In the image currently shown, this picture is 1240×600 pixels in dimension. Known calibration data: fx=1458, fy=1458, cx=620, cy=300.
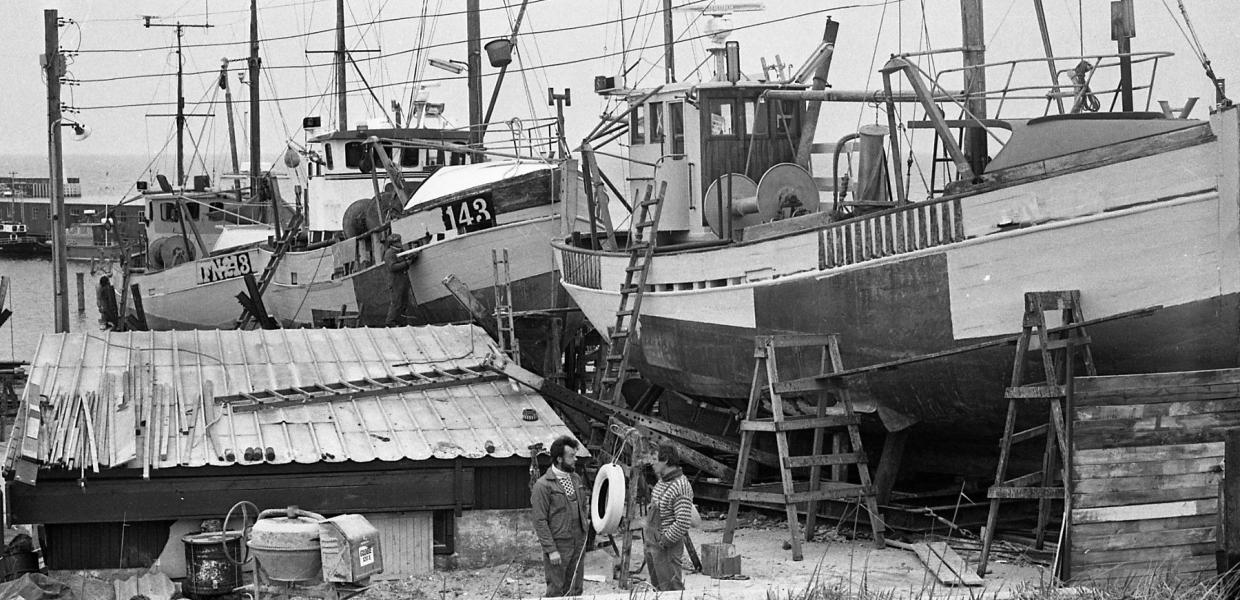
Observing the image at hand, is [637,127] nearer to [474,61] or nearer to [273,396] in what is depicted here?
[273,396]

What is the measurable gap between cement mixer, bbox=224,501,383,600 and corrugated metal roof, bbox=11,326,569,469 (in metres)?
2.20

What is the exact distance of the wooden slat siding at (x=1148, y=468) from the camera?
1059 centimetres

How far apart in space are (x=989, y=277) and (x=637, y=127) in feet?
25.8

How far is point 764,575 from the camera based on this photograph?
12391 millimetres

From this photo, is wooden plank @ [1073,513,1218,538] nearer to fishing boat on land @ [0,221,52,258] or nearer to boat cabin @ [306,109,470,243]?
boat cabin @ [306,109,470,243]

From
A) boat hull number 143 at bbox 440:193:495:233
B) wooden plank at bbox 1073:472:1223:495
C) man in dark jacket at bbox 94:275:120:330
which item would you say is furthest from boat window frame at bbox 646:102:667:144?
man in dark jacket at bbox 94:275:120:330

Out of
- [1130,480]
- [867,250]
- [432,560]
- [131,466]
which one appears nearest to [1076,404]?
[1130,480]

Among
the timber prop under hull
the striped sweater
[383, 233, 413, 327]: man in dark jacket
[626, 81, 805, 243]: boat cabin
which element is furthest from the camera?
[383, 233, 413, 327]: man in dark jacket

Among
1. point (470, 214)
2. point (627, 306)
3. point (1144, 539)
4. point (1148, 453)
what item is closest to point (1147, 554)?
point (1144, 539)

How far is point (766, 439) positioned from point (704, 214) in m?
2.83

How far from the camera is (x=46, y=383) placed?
47.5 ft

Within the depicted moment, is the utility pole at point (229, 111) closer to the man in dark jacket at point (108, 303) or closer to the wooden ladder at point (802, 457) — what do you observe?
the man in dark jacket at point (108, 303)

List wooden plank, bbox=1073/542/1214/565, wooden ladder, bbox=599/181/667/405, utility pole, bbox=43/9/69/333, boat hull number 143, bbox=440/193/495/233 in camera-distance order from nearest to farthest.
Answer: wooden plank, bbox=1073/542/1214/565 → wooden ladder, bbox=599/181/667/405 → utility pole, bbox=43/9/69/333 → boat hull number 143, bbox=440/193/495/233

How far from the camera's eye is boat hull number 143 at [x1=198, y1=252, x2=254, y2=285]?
31000 millimetres
